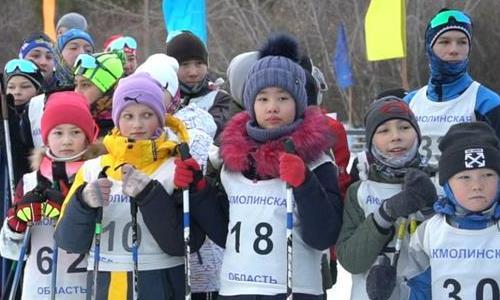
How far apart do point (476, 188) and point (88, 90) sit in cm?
217

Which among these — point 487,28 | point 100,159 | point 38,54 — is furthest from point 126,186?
point 487,28

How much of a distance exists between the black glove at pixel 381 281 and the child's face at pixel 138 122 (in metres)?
1.19

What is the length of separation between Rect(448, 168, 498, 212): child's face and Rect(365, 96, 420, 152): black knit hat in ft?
1.23

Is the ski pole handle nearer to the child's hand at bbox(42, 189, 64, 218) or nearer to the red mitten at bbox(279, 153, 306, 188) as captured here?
the red mitten at bbox(279, 153, 306, 188)

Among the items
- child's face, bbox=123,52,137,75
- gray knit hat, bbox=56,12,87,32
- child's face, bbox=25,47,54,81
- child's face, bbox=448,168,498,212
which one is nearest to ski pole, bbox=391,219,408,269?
child's face, bbox=448,168,498,212

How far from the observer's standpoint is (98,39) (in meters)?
35.8

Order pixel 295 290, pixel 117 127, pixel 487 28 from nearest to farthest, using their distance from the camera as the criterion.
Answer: pixel 295 290 → pixel 117 127 → pixel 487 28

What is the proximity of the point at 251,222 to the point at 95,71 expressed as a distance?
1.44 m

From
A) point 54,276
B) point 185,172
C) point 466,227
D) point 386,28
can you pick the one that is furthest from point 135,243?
point 386,28

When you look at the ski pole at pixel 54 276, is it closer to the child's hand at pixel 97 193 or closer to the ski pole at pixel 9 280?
the child's hand at pixel 97 193

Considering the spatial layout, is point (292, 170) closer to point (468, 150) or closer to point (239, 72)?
point (468, 150)

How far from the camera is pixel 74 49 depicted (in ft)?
20.9

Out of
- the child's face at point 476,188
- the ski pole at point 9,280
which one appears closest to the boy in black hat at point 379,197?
the child's face at point 476,188

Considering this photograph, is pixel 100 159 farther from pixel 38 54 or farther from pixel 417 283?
pixel 38 54
